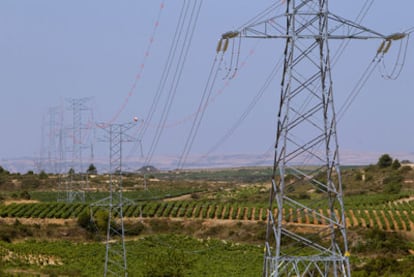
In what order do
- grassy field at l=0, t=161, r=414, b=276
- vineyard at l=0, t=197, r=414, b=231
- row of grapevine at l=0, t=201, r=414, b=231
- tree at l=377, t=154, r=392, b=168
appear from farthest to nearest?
1. tree at l=377, t=154, r=392, b=168
2. vineyard at l=0, t=197, r=414, b=231
3. row of grapevine at l=0, t=201, r=414, b=231
4. grassy field at l=0, t=161, r=414, b=276

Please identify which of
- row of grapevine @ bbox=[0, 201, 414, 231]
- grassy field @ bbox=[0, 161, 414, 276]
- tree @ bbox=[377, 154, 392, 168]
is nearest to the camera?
grassy field @ bbox=[0, 161, 414, 276]

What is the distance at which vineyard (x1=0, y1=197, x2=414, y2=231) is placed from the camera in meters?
68.1

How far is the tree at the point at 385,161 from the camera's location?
11588 centimetres

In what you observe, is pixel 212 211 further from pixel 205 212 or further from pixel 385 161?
pixel 385 161

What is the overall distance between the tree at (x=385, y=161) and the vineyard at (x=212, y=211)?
3461cm

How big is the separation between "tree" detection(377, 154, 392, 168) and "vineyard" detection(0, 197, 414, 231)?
114 feet

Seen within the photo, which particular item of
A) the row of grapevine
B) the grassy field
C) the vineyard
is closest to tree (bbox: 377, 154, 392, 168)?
the grassy field

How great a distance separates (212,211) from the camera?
76812mm

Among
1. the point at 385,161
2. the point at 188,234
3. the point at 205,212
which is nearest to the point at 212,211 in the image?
the point at 205,212

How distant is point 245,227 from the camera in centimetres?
6919

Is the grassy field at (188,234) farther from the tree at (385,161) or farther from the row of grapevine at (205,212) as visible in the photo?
the tree at (385,161)

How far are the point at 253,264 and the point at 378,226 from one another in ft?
59.4

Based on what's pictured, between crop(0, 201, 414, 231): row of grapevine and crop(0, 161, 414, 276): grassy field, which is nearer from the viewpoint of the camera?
crop(0, 161, 414, 276): grassy field

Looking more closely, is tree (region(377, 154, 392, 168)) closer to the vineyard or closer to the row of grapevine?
the vineyard
